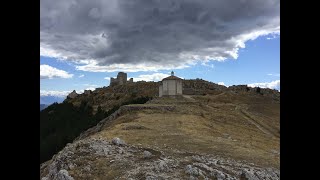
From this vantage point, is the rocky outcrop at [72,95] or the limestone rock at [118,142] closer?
the limestone rock at [118,142]

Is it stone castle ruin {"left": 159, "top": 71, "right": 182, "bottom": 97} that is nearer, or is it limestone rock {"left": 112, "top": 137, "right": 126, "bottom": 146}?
limestone rock {"left": 112, "top": 137, "right": 126, "bottom": 146}

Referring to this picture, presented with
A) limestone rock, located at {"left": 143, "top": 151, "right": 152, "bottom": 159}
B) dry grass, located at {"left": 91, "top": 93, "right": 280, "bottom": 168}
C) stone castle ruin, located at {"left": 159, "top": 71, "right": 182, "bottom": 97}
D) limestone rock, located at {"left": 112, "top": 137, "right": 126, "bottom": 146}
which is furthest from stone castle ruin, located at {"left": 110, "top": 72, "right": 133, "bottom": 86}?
limestone rock, located at {"left": 143, "top": 151, "right": 152, "bottom": 159}

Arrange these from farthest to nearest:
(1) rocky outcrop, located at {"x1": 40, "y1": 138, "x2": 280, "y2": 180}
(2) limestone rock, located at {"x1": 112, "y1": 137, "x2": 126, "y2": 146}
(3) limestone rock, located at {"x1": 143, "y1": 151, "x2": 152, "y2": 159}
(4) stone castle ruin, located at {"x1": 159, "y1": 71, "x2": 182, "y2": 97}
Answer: (4) stone castle ruin, located at {"x1": 159, "y1": 71, "x2": 182, "y2": 97}
(2) limestone rock, located at {"x1": 112, "y1": 137, "x2": 126, "y2": 146}
(3) limestone rock, located at {"x1": 143, "y1": 151, "x2": 152, "y2": 159}
(1) rocky outcrop, located at {"x1": 40, "y1": 138, "x2": 280, "y2": 180}

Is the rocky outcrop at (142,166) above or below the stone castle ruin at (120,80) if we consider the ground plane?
below

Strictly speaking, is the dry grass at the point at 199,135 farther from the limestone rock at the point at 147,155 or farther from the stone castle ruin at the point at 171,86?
the stone castle ruin at the point at 171,86

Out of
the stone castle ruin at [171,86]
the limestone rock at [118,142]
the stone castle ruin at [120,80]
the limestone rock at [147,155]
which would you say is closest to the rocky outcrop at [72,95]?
the stone castle ruin at [120,80]

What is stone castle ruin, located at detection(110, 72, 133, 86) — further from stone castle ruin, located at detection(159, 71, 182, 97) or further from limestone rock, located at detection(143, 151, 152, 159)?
limestone rock, located at detection(143, 151, 152, 159)

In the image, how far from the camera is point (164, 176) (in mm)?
15273

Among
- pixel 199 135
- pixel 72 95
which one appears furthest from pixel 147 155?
pixel 72 95

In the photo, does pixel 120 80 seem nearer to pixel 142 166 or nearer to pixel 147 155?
pixel 147 155

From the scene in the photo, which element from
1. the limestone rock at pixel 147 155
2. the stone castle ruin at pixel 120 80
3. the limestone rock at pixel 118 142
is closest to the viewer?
the limestone rock at pixel 147 155
